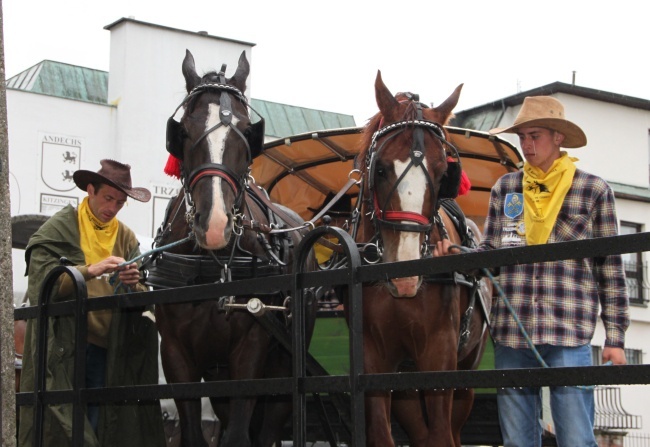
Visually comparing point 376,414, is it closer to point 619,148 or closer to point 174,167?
point 174,167

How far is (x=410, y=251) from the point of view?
4.57m

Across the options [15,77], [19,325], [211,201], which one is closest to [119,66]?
[15,77]

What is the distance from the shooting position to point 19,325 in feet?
26.7

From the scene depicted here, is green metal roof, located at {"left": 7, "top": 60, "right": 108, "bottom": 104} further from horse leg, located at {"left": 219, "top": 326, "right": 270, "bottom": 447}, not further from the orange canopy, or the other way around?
horse leg, located at {"left": 219, "top": 326, "right": 270, "bottom": 447}

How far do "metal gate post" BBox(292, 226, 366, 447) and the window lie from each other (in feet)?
86.5

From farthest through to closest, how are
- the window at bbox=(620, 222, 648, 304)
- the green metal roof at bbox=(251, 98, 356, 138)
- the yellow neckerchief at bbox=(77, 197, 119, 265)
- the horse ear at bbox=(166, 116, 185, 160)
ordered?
the window at bbox=(620, 222, 648, 304), the green metal roof at bbox=(251, 98, 356, 138), the yellow neckerchief at bbox=(77, 197, 119, 265), the horse ear at bbox=(166, 116, 185, 160)

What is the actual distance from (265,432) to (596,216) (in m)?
2.23

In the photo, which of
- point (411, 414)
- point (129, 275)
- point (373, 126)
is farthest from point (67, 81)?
point (411, 414)

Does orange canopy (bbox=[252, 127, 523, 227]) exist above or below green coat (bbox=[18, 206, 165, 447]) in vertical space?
above

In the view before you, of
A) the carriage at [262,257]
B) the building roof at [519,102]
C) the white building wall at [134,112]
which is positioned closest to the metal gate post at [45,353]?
the carriage at [262,257]

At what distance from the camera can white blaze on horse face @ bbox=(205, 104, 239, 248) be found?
183 inches

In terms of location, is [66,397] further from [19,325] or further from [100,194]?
[19,325]

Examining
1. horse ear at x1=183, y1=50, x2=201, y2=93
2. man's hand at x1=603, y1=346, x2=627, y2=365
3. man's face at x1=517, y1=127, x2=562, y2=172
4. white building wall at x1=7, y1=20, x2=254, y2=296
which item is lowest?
man's hand at x1=603, y1=346, x2=627, y2=365

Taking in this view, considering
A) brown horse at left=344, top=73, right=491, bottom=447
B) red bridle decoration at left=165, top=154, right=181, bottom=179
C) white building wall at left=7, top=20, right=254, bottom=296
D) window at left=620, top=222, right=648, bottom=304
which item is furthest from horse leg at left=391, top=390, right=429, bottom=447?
window at left=620, top=222, right=648, bottom=304
